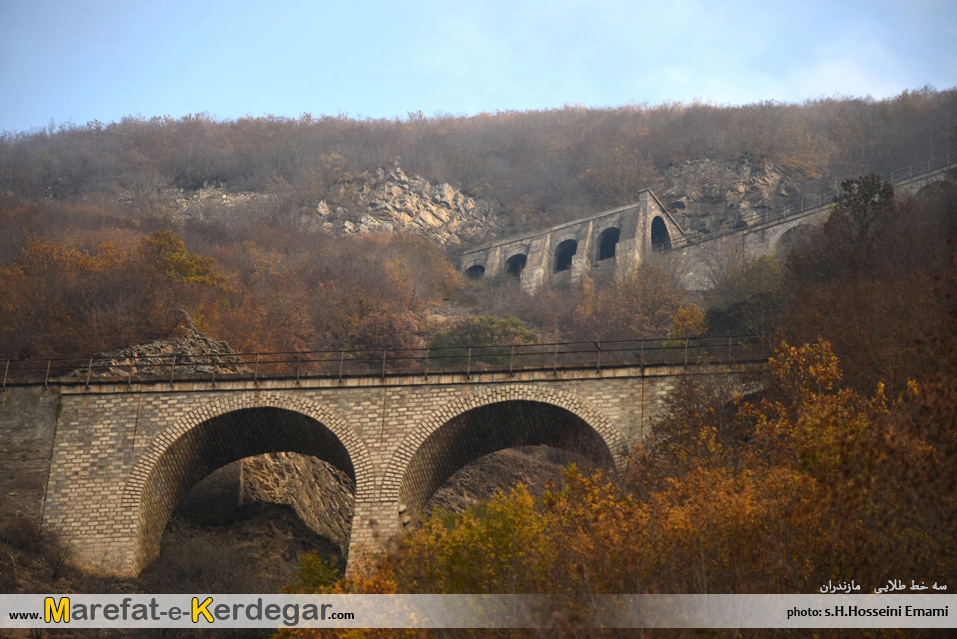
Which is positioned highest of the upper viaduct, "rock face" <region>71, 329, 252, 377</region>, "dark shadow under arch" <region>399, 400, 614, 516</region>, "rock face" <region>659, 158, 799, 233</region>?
"rock face" <region>659, 158, 799, 233</region>

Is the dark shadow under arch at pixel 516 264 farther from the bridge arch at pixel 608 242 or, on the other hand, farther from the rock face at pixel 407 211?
the rock face at pixel 407 211

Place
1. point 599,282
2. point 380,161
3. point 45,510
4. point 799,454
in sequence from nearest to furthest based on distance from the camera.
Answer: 1. point 799,454
2. point 45,510
3. point 599,282
4. point 380,161

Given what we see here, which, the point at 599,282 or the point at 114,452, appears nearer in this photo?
the point at 114,452

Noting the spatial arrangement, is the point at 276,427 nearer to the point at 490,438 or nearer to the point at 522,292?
the point at 490,438

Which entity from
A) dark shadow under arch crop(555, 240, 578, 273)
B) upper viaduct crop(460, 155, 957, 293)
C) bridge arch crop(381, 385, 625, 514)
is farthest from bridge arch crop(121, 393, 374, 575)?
dark shadow under arch crop(555, 240, 578, 273)

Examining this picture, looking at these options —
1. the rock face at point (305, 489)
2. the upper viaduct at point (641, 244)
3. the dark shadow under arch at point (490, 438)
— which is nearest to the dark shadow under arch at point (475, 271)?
the upper viaduct at point (641, 244)

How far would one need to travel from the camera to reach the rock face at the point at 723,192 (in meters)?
60.2

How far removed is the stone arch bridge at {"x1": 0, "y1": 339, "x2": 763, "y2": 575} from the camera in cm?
2205

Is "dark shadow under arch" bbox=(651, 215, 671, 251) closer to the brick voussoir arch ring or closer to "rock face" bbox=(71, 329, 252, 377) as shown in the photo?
"rock face" bbox=(71, 329, 252, 377)

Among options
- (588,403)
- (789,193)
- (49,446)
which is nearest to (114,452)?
(49,446)

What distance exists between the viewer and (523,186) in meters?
74.8

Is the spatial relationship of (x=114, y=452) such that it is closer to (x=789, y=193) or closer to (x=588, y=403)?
(x=588, y=403)

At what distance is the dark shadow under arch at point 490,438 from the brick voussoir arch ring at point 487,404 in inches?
4.4

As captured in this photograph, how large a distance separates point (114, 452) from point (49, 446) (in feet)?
5.65
